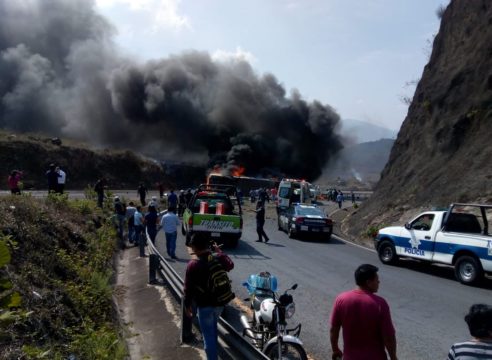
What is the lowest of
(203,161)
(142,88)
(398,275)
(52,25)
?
(398,275)

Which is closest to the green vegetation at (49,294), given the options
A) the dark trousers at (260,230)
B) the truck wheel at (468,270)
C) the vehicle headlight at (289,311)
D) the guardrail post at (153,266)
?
the guardrail post at (153,266)

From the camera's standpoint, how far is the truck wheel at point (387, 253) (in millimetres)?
15828

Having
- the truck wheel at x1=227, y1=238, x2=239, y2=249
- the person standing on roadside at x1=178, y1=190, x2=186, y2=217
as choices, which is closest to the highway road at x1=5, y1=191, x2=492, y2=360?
the truck wheel at x1=227, y1=238, x2=239, y2=249

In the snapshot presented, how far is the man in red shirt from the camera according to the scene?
4.21 meters

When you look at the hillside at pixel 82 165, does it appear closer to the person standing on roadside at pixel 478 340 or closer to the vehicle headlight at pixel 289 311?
the vehicle headlight at pixel 289 311

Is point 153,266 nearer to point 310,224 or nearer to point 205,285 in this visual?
point 205,285

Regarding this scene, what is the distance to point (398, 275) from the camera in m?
14.0

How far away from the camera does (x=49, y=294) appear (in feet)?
23.8

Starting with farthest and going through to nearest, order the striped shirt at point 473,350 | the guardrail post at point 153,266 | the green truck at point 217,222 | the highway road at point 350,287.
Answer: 1. the green truck at point 217,222
2. the guardrail post at point 153,266
3. the highway road at point 350,287
4. the striped shirt at point 473,350

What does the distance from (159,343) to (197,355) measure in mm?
1051

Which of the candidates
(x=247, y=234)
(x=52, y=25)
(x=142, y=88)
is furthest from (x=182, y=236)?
(x=52, y=25)

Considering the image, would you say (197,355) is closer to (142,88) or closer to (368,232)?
(368,232)

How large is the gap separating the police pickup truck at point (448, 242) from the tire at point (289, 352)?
334 inches

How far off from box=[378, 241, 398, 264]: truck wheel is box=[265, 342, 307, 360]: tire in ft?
34.6
